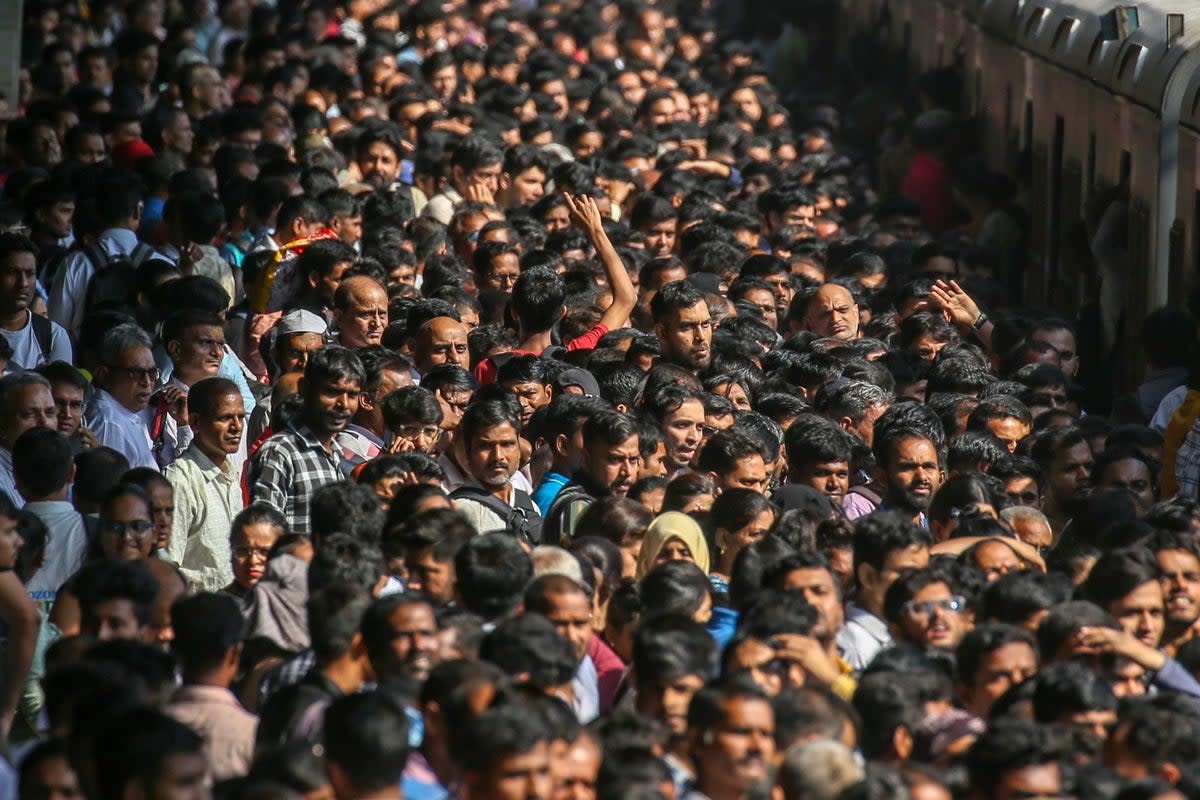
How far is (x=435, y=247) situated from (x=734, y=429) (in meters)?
4.00

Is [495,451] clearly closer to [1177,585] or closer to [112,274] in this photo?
[1177,585]

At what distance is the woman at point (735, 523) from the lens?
23.0 ft

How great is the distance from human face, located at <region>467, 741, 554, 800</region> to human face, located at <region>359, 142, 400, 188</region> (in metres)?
8.65

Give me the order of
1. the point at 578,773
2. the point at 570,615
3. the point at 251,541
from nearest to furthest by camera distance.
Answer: the point at 578,773
the point at 570,615
the point at 251,541

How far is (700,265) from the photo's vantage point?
1131 cm

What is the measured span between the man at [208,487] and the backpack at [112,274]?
6.84 feet

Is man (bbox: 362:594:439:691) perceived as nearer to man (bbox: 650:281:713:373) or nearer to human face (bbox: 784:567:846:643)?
human face (bbox: 784:567:846:643)

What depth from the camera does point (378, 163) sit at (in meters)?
13.3

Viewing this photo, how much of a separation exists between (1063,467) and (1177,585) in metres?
1.61

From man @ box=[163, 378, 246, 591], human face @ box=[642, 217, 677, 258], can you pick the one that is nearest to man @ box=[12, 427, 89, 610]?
man @ box=[163, 378, 246, 591]

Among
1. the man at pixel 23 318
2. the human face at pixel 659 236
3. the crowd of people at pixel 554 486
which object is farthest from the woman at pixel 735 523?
the human face at pixel 659 236

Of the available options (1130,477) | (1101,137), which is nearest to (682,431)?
(1130,477)

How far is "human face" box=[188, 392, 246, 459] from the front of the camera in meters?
7.77

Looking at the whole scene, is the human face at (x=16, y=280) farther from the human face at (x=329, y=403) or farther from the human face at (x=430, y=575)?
the human face at (x=430, y=575)
